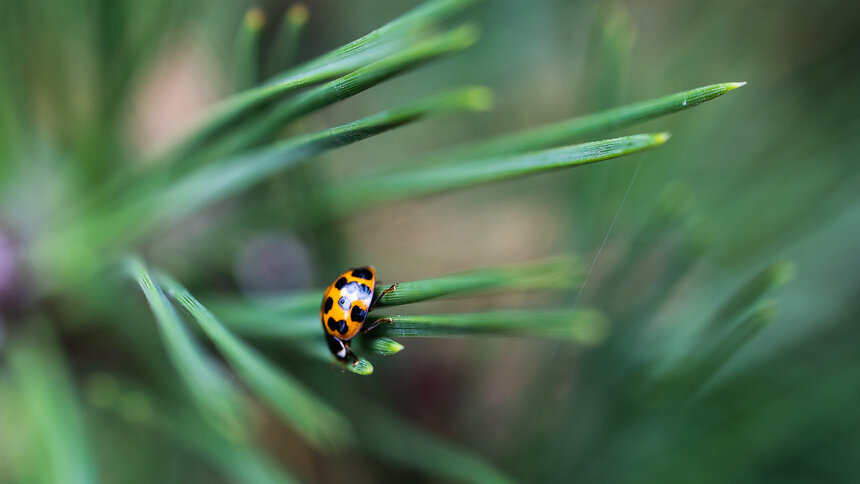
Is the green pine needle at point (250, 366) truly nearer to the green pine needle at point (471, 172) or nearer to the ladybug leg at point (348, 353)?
the ladybug leg at point (348, 353)

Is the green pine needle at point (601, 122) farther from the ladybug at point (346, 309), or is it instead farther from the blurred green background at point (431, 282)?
the ladybug at point (346, 309)

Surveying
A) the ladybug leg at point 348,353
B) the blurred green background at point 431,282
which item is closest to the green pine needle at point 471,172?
the blurred green background at point 431,282

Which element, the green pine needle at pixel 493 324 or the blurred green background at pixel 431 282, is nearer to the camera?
the green pine needle at pixel 493 324

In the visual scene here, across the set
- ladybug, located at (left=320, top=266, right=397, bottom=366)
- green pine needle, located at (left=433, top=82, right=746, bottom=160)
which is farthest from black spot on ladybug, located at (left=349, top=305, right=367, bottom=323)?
green pine needle, located at (left=433, top=82, right=746, bottom=160)

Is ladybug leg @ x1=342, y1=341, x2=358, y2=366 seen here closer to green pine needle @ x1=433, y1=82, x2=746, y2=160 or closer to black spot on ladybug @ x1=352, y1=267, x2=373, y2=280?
black spot on ladybug @ x1=352, y1=267, x2=373, y2=280

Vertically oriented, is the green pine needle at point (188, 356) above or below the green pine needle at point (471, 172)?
below

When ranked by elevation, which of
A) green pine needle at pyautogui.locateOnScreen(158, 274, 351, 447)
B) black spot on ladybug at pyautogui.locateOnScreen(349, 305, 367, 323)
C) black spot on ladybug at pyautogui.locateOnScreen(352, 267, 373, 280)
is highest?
black spot on ladybug at pyautogui.locateOnScreen(352, 267, 373, 280)

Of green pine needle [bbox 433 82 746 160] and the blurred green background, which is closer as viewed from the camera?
green pine needle [bbox 433 82 746 160]

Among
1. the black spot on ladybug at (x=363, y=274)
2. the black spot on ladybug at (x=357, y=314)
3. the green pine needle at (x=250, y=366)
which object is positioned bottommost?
the green pine needle at (x=250, y=366)
